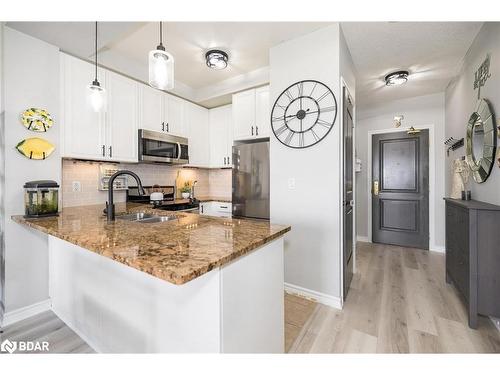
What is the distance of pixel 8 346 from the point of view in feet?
5.47

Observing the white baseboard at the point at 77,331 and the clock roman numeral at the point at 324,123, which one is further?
the clock roman numeral at the point at 324,123

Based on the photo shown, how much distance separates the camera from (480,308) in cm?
179

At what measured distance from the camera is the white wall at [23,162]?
1.87 m

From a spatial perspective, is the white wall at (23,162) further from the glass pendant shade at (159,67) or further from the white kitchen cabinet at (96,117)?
the glass pendant shade at (159,67)

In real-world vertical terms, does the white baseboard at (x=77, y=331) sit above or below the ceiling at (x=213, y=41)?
below

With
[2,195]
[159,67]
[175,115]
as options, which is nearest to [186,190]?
Result: [175,115]

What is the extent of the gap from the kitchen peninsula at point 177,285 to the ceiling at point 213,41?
70.7 inches

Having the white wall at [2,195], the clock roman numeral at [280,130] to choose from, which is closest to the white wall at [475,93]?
the clock roman numeral at [280,130]

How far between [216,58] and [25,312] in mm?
2918

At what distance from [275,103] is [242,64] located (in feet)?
2.69

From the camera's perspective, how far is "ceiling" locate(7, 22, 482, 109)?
2.04 metres

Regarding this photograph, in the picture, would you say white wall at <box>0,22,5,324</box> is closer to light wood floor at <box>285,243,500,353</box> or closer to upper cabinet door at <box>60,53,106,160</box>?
upper cabinet door at <box>60,53,106,160</box>

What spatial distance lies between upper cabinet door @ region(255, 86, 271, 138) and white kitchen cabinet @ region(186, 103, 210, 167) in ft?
3.47
